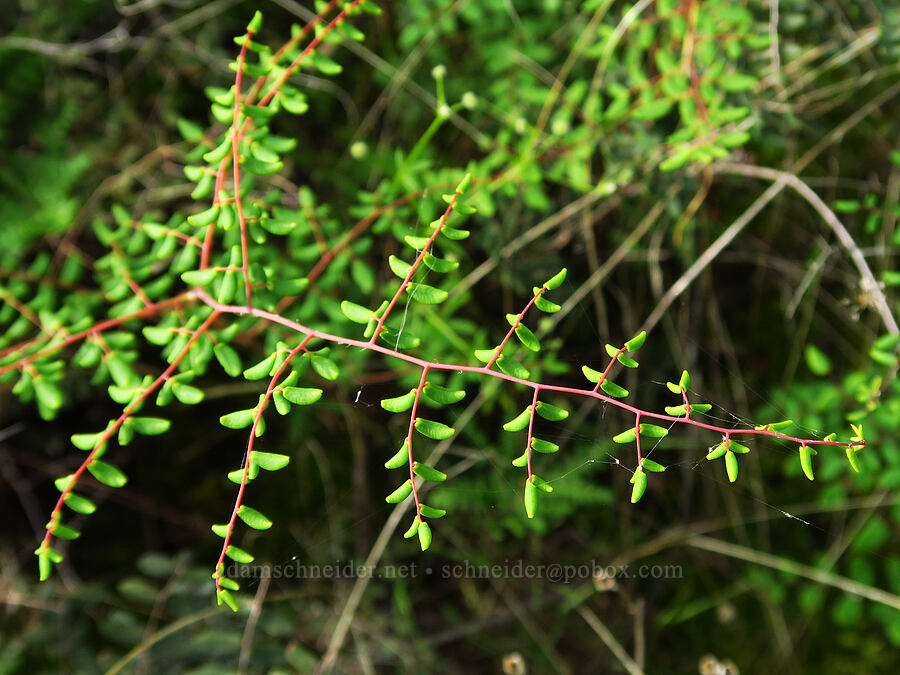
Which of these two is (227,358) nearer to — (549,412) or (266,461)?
(266,461)

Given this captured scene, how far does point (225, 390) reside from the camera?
72.4 inches

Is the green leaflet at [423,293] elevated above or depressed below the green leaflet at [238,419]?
above

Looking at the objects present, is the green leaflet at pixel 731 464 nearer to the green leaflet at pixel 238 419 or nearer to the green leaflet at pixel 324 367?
the green leaflet at pixel 324 367

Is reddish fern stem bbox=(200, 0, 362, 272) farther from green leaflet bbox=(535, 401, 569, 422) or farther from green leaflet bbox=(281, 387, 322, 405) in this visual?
green leaflet bbox=(535, 401, 569, 422)

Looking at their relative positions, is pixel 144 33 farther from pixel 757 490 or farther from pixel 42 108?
pixel 757 490

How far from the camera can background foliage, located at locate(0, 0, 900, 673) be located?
1.53 metres

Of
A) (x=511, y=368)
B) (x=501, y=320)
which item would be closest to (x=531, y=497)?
(x=511, y=368)

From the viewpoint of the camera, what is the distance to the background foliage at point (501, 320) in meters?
1.53

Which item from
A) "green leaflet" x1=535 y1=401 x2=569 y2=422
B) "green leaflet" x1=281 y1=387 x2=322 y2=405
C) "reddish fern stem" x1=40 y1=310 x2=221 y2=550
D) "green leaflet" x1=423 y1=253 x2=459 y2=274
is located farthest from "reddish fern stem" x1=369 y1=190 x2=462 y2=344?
"reddish fern stem" x1=40 y1=310 x2=221 y2=550

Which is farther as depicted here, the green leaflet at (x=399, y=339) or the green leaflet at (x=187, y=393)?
the green leaflet at (x=187, y=393)

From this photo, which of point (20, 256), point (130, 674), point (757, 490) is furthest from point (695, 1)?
point (130, 674)

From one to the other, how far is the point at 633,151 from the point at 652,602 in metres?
1.27

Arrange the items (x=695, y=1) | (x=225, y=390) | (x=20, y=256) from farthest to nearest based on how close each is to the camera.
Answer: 1. (x=225, y=390)
2. (x=20, y=256)
3. (x=695, y=1)

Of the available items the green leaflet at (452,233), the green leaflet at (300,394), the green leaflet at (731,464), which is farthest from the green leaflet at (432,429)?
the green leaflet at (731,464)
